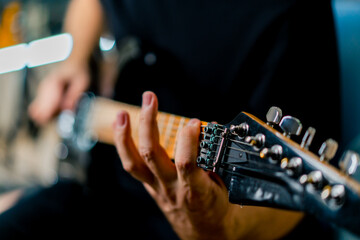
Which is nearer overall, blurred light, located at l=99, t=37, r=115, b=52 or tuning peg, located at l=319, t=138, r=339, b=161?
tuning peg, located at l=319, t=138, r=339, b=161

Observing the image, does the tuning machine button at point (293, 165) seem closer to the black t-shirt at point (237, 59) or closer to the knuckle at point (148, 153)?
the black t-shirt at point (237, 59)

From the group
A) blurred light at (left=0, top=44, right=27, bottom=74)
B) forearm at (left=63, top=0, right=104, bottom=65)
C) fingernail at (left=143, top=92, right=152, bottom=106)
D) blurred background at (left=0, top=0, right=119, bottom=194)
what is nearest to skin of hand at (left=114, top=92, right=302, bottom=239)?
fingernail at (left=143, top=92, right=152, bottom=106)

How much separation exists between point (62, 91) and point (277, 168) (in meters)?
0.93

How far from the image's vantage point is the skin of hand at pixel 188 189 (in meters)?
0.43

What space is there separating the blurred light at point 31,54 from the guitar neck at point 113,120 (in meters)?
0.86

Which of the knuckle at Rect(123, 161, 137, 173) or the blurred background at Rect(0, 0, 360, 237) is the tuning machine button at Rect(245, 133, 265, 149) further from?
the blurred background at Rect(0, 0, 360, 237)

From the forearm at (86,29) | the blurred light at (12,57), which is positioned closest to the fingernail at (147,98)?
the forearm at (86,29)

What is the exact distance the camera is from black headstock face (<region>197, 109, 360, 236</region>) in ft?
0.92

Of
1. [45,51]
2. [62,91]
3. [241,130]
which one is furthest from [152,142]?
[45,51]

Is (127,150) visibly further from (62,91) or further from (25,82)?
(25,82)

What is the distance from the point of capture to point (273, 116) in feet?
1.14

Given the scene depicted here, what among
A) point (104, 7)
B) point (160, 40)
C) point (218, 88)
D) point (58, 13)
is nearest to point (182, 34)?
point (160, 40)

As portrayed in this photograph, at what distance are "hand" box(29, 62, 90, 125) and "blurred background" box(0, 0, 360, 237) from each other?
0.28ft

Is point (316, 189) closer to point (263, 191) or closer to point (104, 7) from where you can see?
point (263, 191)
